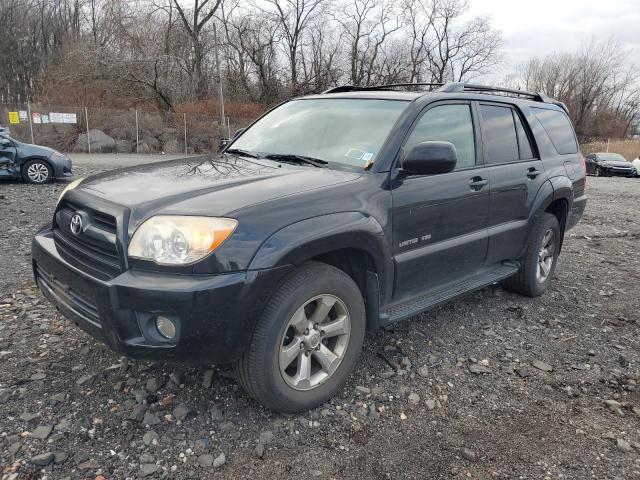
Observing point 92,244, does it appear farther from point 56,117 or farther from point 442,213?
point 56,117

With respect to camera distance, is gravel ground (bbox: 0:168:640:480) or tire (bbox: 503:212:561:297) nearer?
gravel ground (bbox: 0:168:640:480)

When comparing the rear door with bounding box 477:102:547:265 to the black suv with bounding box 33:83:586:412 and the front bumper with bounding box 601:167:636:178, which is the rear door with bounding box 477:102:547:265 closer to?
the black suv with bounding box 33:83:586:412

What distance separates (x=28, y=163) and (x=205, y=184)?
9863 millimetres

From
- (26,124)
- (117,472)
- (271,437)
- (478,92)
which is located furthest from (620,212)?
(26,124)

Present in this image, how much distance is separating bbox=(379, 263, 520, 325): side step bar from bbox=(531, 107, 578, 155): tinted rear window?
1.44m

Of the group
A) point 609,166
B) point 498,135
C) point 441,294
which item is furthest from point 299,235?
point 609,166

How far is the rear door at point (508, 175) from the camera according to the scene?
3867 millimetres

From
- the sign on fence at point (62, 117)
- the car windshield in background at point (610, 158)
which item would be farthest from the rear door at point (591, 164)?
the sign on fence at point (62, 117)

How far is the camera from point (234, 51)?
40.8 m

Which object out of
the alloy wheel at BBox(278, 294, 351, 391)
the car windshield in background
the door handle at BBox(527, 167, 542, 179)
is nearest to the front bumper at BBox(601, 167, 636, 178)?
the car windshield in background

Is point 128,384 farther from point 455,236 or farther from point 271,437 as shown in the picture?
point 455,236

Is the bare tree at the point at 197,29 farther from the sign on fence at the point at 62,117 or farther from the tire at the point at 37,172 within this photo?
the tire at the point at 37,172

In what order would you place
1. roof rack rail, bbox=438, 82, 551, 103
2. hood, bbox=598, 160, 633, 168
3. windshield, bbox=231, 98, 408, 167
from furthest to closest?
hood, bbox=598, 160, 633, 168, roof rack rail, bbox=438, 82, 551, 103, windshield, bbox=231, 98, 408, 167

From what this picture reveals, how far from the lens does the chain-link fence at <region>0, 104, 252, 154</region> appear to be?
2420 centimetres
